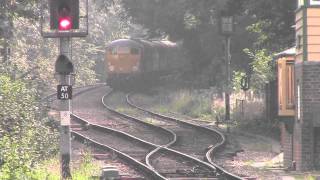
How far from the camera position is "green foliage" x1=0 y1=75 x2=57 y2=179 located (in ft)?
41.1

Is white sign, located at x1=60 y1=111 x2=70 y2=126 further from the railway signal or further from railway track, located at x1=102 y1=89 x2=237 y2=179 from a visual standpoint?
railway track, located at x1=102 y1=89 x2=237 y2=179

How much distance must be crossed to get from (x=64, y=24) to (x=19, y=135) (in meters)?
3.72

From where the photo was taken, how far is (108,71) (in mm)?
47344

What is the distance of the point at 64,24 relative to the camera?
12664mm

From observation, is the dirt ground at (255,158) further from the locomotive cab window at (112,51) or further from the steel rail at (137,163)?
the locomotive cab window at (112,51)

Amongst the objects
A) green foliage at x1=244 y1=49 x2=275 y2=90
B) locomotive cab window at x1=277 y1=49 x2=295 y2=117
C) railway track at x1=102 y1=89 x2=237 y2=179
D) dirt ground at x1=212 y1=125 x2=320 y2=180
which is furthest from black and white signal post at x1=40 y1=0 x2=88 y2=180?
green foliage at x1=244 y1=49 x2=275 y2=90

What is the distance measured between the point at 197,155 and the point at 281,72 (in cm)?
410

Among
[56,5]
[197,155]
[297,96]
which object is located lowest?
[197,155]

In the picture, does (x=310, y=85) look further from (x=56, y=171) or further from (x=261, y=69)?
(x=261, y=69)

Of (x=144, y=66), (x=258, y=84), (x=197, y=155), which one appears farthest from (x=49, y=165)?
(x=144, y=66)

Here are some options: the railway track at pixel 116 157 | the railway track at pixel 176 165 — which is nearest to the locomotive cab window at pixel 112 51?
the railway track at pixel 116 157

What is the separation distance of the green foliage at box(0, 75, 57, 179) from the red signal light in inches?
83.6

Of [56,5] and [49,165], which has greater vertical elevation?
[56,5]

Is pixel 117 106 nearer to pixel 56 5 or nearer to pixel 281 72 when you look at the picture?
pixel 281 72
